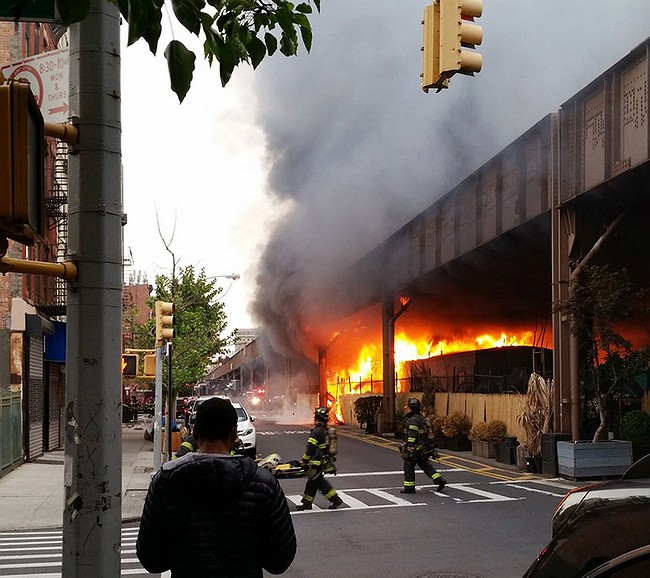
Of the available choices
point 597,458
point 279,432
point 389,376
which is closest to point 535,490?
point 597,458

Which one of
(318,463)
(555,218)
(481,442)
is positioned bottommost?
(481,442)

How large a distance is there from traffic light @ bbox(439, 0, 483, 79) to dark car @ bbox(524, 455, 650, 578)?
481 cm

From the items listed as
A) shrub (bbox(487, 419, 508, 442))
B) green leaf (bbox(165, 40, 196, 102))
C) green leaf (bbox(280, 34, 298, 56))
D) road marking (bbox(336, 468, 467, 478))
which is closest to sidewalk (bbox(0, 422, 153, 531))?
road marking (bbox(336, 468, 467, 478))

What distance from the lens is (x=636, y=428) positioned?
16625 millimetres

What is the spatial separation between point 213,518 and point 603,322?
554 inches

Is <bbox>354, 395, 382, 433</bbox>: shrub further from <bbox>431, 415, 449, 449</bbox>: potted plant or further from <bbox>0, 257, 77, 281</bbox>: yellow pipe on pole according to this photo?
<bbox>0, 257, 77, 281</bbox>: yellow pipe on pole

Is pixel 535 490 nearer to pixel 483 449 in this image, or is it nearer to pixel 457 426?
pixel 483 449

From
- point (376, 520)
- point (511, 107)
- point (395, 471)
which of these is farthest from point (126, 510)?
point (511, 107)

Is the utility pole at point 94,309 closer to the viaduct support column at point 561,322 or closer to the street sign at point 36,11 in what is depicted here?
the street sign at point 36,11

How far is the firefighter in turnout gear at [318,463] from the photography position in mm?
12125

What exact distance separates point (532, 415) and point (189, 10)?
52.9 feet

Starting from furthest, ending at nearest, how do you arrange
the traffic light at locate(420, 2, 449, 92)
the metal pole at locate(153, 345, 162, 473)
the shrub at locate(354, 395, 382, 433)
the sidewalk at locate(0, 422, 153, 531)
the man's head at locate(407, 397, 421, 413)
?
the shrub at locate(354, 395, 382, 433), the metal pole at locate(153, 345, 162, 473), the man's head at locate(407, 397, 421, 413), the sidewalk at locate(0, 422, 153, 531), the traffic light at locate(420, 2, 449, 92)

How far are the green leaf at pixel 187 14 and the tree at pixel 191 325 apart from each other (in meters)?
24.7

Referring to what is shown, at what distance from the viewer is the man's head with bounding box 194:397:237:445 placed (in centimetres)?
318
